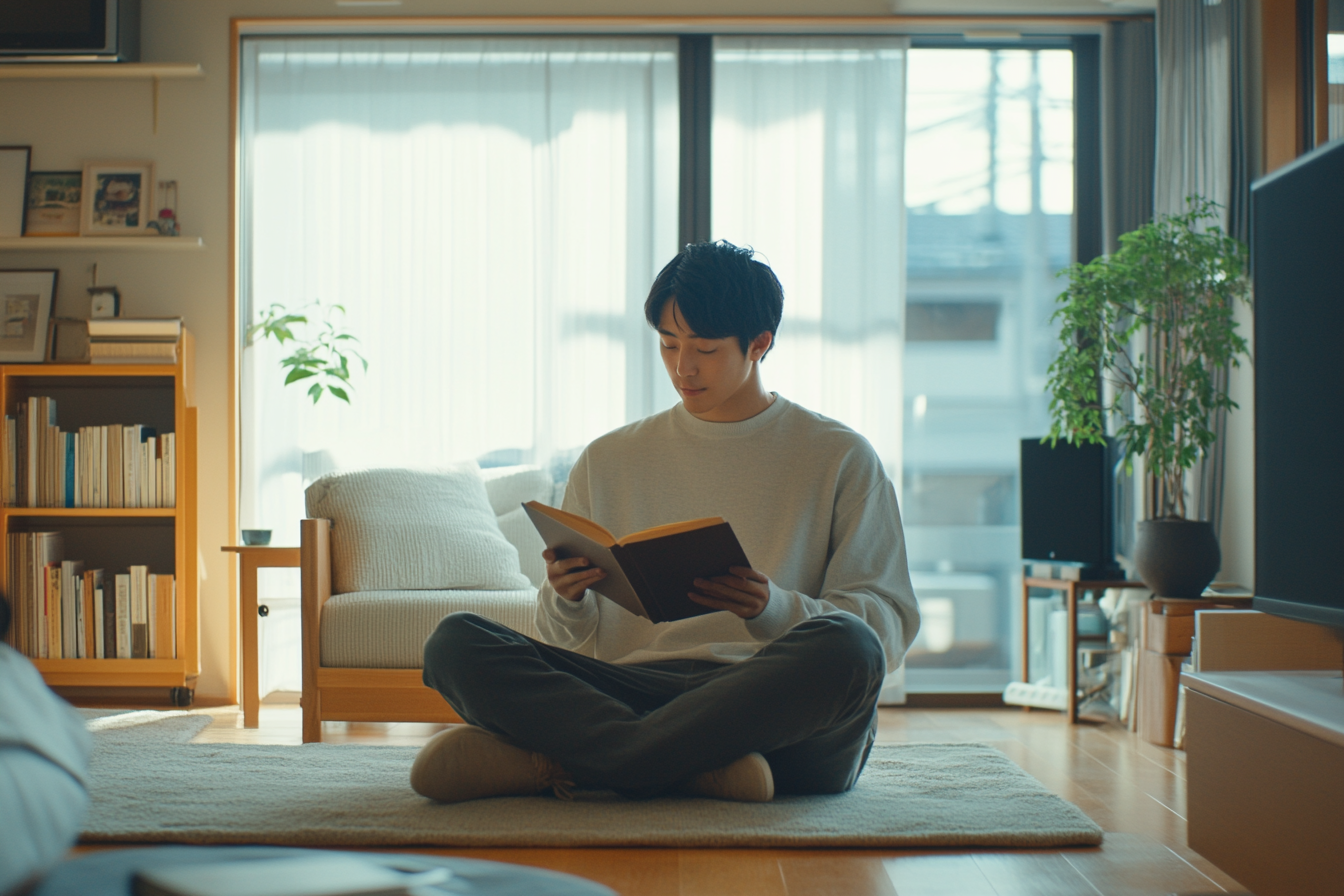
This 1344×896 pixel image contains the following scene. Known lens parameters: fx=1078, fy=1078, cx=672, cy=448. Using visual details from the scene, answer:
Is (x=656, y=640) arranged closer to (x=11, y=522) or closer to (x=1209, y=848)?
(x=1209, y=848)

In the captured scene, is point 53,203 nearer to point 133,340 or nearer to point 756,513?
point 133,340

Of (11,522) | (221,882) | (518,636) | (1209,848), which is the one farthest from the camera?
(11,522)

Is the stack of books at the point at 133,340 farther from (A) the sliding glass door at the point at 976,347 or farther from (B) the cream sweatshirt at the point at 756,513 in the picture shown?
(A) the sliding glass door at the point at 976,347

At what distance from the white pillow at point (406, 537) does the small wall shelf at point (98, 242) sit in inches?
44.7

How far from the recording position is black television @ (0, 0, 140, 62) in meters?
3.40

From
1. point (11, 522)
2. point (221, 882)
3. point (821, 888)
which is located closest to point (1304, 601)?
point (821, 888)

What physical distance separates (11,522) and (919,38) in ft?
11.2

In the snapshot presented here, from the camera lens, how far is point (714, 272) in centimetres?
186

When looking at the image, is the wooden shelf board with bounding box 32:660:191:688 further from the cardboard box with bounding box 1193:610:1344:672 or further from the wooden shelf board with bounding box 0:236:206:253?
the cardboard box with bounding box 1193:610:1344:672

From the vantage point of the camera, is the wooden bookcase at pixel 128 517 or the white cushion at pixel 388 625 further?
the wooden bookcase at pixel 128 517

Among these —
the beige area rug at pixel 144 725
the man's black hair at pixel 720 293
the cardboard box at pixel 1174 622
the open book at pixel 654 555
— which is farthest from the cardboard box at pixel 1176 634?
the beige area rug at pixel 144 725

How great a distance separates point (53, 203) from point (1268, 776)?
12.5ft

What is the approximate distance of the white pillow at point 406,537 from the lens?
283cm

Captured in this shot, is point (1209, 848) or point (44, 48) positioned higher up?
point (44, 48)
